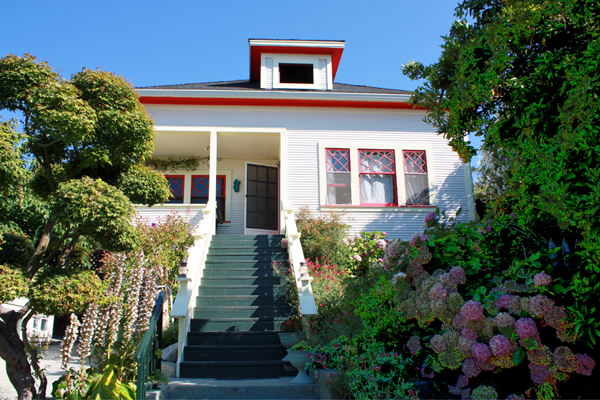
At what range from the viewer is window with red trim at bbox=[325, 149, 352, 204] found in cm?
1065

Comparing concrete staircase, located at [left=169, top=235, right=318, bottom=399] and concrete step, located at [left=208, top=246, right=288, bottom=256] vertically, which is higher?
concrete step, located at [left=208, top=246, right=288, bottom=256]

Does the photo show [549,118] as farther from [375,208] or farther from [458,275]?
[375,208]

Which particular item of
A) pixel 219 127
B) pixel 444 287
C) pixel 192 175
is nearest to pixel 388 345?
pixel 444 287

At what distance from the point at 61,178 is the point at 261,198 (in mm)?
6819

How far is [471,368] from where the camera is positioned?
8.28ft

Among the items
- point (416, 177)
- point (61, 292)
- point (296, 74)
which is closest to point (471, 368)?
point (61, 292)

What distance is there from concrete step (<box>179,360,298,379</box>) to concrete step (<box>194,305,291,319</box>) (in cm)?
107

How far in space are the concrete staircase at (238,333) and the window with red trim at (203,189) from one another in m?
3.87

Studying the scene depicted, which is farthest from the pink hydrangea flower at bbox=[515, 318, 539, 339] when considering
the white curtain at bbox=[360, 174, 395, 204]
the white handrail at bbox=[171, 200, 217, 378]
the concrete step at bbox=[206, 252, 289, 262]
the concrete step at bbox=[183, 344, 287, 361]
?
the white curtain at bbox=[360, 174, 395, 204]

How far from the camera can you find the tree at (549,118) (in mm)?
2117

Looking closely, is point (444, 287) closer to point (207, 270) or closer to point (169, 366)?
point (169, 366)

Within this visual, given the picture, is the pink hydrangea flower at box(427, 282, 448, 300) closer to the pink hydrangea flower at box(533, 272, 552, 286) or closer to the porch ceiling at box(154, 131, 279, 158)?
the pink hydrangea flower at box(533, 272, 552, 286)

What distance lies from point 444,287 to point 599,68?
161 cm

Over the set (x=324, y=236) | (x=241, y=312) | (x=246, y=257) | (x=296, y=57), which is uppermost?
(x=296, y=57)
